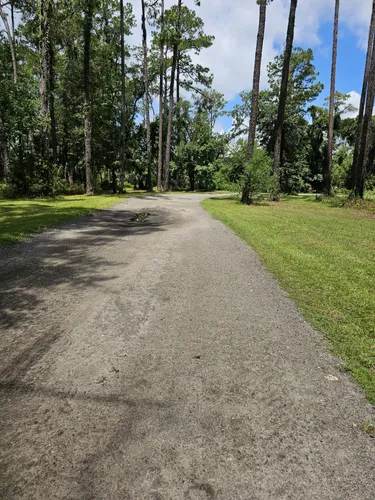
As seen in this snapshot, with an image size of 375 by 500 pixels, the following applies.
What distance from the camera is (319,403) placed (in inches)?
92.0

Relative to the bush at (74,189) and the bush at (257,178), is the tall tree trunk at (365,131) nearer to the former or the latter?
the bush at (257,178)

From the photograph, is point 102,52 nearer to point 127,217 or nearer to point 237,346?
point 127,217

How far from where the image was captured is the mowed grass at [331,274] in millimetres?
3178

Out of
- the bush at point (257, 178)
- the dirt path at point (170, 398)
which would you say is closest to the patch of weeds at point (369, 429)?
the dirt path at point (170, 398)

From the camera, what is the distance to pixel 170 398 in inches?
91.6

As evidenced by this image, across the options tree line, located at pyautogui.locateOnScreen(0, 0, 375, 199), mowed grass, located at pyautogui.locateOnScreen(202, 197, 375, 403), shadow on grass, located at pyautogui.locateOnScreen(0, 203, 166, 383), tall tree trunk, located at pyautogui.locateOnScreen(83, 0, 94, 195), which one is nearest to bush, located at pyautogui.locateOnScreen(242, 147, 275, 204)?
tree line, located at pyautogui.locateOnScreen(0, 0, 375, 199)

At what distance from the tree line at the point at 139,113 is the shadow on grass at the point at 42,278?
1201 centimetres

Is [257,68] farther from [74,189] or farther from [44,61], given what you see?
[74,189]

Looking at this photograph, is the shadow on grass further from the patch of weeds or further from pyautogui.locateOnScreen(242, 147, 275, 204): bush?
pyautogui.locateOnScreen(242, 147, 275, 204): bush

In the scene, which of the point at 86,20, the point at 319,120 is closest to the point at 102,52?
the point at 86,20

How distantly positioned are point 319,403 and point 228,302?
6.31 ft

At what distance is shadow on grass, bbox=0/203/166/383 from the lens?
115 inches

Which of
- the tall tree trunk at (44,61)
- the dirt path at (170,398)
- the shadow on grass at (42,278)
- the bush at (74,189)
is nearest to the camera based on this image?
the dirt path at (170,398)

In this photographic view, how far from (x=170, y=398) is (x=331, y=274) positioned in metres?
4.31
